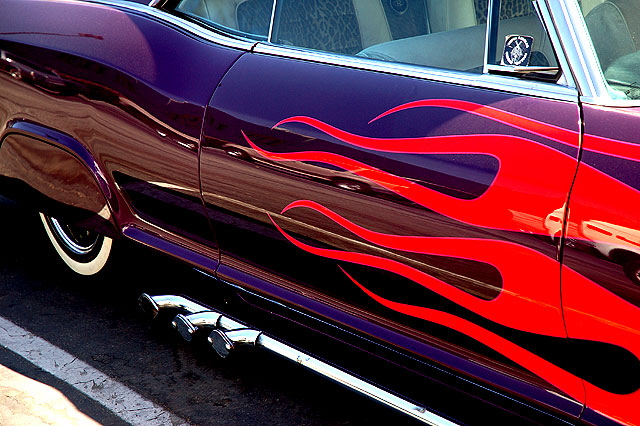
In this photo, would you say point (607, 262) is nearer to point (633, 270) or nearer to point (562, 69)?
point (633, 270)

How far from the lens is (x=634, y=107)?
1938 mm

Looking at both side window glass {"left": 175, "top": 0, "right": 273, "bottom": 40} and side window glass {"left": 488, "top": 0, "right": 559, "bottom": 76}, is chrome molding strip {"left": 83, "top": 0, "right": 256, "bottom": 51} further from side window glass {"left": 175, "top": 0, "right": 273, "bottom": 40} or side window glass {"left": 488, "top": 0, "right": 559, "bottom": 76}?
side window glass {"left": 488, "top": 0, "right": 559, "bottom": 76}

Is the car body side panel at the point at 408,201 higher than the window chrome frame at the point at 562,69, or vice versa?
the window chrome frame at the point at 562,69

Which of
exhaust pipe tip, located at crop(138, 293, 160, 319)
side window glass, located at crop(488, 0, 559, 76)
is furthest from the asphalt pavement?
side window glass, located at crop(488, 0, 559, 76)

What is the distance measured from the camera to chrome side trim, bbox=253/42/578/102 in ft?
6.73

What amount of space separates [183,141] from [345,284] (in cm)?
73

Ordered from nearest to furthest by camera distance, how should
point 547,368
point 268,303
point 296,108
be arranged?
1. point 547,368
2. point 296,108
3. point 268,303

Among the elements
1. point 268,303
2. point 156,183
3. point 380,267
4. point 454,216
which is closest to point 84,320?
point 156,183

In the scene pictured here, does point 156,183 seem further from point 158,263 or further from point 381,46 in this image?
point 381,46

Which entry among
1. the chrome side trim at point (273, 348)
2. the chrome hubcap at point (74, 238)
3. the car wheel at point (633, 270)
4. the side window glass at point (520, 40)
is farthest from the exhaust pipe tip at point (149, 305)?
the car wheel at point (633, 270)

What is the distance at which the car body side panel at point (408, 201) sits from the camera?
194cm

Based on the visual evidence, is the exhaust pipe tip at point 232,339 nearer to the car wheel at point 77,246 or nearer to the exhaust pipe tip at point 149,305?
the exhaust pipe tip at point 149,305

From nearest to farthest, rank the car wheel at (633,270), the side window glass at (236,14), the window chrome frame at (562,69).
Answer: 1. the car wheel at (633,270)
2. the window chrome frame at (562,69)
3. the side window glass at (236,14)

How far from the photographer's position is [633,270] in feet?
5.83
